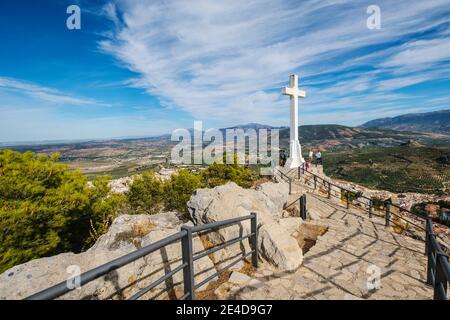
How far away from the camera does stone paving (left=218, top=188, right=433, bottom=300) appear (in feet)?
13.0

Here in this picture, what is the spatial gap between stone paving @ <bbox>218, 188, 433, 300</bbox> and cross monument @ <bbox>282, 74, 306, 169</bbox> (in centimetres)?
Answer: 780

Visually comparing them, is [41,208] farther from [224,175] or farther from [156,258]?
[224,175]

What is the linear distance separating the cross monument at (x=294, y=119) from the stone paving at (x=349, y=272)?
25.6 ft

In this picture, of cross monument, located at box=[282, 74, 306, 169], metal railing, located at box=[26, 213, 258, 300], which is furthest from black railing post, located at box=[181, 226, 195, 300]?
cross monument, located at box=[282, 74, 306, 169]

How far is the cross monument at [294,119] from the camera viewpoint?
1427 centimetres

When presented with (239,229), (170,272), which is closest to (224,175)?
(239,229)

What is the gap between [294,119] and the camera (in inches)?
575

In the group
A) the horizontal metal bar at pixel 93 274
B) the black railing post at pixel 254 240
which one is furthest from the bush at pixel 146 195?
the horizontal metal bar at pixel 93 274

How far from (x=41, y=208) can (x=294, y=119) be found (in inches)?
508

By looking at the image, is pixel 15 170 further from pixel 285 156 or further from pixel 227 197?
pixel 285 156
